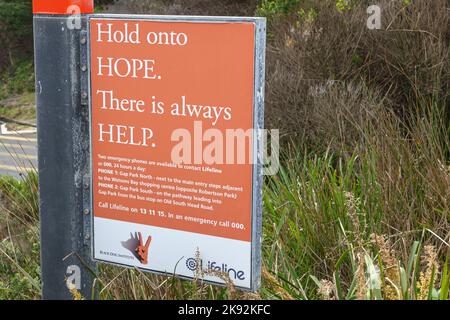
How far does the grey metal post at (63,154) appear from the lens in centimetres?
329

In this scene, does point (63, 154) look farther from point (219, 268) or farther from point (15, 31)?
point (15, 31)

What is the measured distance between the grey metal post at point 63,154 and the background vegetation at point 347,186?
13cm

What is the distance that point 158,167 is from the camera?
314 cm

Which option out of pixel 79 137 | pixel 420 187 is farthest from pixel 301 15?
pixel 79 137

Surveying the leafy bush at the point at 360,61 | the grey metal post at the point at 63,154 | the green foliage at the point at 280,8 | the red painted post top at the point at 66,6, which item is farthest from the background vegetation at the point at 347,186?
the green foliage at the point at 280,8

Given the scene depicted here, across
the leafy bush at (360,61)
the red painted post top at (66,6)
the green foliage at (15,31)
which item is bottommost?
the green foliage at (15,31)

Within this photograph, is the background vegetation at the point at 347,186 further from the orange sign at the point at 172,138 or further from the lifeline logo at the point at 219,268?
the orange sign at the point at 172,138

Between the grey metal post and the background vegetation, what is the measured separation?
0.42 ft

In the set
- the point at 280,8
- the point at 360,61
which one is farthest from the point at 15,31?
the point at 360,61

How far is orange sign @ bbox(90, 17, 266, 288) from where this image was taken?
2.96 m

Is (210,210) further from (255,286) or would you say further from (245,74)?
(245,74)
